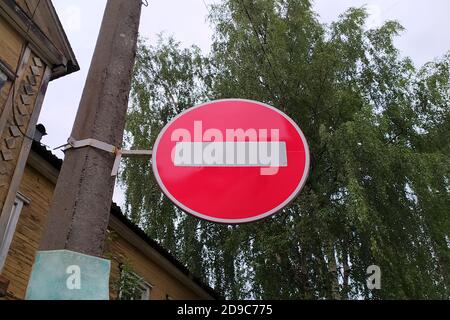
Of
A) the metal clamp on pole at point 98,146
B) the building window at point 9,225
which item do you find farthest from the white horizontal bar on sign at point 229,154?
the building window at point 9,225

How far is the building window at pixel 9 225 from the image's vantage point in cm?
687

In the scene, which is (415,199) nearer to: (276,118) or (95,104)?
(276,118)

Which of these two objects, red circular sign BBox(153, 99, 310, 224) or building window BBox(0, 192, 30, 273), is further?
building window BBox(0, 192, 30, 273)

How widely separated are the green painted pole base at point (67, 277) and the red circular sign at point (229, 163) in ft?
2.39

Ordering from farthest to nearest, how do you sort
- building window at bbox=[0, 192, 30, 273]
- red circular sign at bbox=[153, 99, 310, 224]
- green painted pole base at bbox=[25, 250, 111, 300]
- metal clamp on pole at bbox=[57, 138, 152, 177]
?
building window at bbox=[0, 192, 30, 273] → red circular sign at bbox=[153, 99, 310, 224] → metal clamp on pole at bbox=[57, 138, 152, 177] → green painted pole base at bbox=[25, 250, 111, 300]

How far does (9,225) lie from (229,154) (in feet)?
19.1

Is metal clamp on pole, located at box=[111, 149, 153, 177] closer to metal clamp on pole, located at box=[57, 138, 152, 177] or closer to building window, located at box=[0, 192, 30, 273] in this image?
metal clamp on pole, located at box=[57, 138, 152, 177]

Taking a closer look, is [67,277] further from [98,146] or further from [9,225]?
[9,225]

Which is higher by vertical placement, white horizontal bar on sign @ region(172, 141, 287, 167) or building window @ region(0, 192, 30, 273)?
building window @ region(0, 192, 30, 273)

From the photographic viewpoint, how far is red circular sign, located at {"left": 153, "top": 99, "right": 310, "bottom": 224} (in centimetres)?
282

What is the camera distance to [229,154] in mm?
2930

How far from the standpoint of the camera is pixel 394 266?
8.84 meters

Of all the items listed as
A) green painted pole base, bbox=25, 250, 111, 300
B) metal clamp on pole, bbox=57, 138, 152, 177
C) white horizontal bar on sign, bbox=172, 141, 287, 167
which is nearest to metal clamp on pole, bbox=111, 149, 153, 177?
metal clamp on pole, bbox=57, 138, 152, 177

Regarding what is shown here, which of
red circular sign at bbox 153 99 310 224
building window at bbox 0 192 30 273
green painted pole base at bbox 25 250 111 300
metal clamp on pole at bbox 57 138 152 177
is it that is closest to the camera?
green painted pole base at bbox 25 250 111 300
